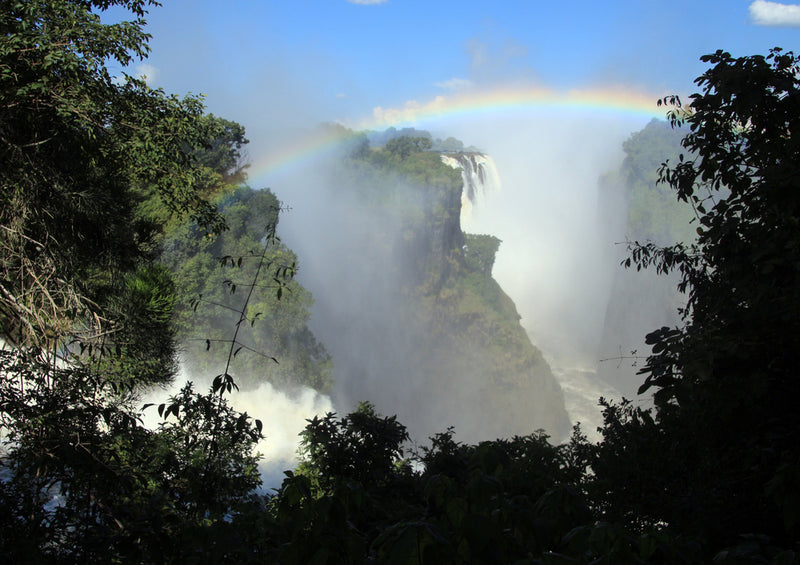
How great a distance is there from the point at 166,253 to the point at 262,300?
5.95 m

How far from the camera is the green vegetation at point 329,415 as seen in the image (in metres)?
1.53

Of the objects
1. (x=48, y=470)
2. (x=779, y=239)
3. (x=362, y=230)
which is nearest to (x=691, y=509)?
(x=779, y=239)

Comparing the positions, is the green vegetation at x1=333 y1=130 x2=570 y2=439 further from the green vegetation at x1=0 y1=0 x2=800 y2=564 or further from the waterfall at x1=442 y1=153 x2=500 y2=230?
the green vegetation at x1=0 y1=0 x2=800 y2=564

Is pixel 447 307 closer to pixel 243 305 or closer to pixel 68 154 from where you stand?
pixel 243 305

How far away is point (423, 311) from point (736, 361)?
44481 mm

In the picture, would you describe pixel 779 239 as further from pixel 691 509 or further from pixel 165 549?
pixel 165 549

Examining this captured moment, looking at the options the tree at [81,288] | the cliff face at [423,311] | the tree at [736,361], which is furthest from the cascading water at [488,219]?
the tree at [81,288]

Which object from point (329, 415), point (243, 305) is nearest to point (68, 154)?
point (329, 415)

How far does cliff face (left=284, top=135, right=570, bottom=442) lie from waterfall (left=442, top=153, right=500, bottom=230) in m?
3.57

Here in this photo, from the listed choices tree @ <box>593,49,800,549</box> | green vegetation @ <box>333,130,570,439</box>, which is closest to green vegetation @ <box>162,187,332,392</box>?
green vegetation @ <box>333,130,570,439</box>

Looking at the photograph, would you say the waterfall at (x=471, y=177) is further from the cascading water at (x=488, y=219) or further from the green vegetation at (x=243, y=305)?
the green vegetation at (x=243, y=305)

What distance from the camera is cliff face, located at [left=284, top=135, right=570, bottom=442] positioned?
43.1 metres

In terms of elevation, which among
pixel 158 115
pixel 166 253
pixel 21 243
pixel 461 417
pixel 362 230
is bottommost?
pixel 21 243

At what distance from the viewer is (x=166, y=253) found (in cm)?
2373
